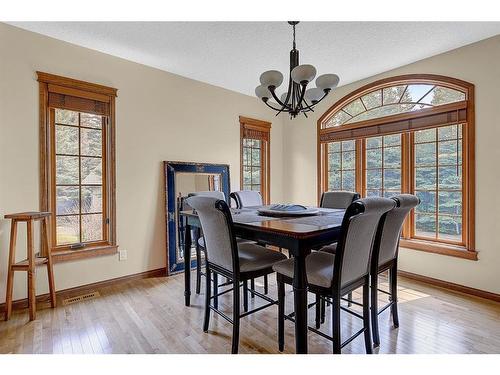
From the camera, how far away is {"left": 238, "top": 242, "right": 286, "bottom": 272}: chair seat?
6.57 feet

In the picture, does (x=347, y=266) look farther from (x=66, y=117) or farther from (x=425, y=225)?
(x=66, y=117)

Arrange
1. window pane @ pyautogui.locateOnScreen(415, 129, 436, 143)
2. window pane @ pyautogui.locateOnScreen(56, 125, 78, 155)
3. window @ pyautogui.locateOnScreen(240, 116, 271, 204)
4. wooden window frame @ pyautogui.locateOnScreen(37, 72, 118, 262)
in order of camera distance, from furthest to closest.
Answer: window @ pyautogui.locateOnScreen(240, 116, 271, 204) → window pane @ pyautogui.locateOnScreen(415, 129, 436, 143) → window pane @ pyautogui.locateOnScreen(56, 125, 78, 155) → wooden window frame @ pyautogui.locateOnScreen(37, 72, 118, 262)

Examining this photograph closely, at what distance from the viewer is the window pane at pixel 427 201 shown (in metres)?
3.23

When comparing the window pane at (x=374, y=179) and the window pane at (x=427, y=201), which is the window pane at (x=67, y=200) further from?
the window pane at (x=427, y=201)

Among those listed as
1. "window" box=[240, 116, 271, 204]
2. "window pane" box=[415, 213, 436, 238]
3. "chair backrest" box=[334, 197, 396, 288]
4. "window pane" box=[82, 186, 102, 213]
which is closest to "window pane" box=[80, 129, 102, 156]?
"window pane" box=[82, 186, 102, 213]

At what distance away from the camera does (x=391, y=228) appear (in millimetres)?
2061

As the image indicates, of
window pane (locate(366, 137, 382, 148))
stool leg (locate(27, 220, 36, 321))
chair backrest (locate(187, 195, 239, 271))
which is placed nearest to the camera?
chair backrest (locate(187, 195, 239, 271))

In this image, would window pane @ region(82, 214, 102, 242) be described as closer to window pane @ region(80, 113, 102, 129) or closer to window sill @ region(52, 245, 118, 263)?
window sill @ region(52, 245, 118, 263)

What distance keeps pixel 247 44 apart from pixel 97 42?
1.50 metres

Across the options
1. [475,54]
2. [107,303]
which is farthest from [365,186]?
[107,303]

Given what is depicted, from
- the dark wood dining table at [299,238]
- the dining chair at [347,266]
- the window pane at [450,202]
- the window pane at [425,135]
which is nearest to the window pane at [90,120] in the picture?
the dark wood dining table at [299,238]

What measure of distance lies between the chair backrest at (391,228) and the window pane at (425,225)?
1.41 meters

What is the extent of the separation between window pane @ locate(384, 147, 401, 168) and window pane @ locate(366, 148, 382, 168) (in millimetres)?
80

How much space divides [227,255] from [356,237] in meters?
0.86
